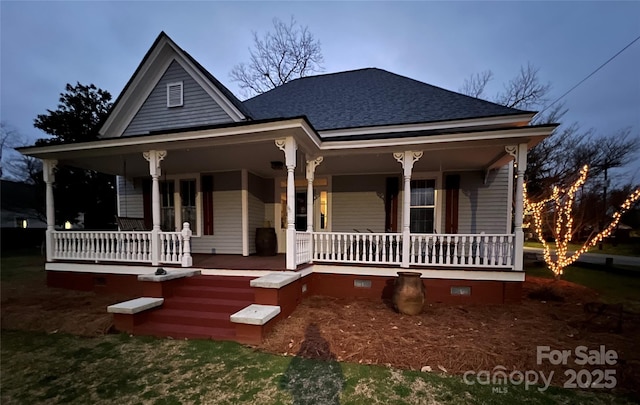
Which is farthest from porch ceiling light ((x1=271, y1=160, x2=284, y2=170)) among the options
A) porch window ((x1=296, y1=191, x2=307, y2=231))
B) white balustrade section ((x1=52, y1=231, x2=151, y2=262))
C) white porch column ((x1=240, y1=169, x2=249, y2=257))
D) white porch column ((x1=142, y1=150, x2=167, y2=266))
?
white balustrade section ((x1=52, y1=231, x2=151, y2=262))

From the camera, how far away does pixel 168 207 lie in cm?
781

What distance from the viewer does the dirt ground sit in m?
3.05

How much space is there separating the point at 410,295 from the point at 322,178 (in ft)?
13.8

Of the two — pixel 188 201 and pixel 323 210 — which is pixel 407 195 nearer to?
pixel 323 210

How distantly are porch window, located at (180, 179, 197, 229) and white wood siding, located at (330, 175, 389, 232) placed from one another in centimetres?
405

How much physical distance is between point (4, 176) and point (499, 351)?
44554mm

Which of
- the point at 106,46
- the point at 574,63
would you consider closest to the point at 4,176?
the point at 106,46

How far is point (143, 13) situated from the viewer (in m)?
11.4

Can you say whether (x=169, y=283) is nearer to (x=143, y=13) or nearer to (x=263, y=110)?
(x=263, y=110)

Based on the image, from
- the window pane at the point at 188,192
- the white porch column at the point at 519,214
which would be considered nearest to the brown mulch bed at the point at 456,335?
the white porch column at the point at 519,214

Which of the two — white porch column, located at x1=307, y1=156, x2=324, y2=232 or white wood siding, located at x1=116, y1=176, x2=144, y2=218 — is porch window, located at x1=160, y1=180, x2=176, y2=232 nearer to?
white wood siding, located at x1=116, y1=176, x2=144, y2=218

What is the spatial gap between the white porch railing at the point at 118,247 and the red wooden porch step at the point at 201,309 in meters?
0.83

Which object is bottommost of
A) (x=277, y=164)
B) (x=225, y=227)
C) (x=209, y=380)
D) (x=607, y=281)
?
Answer: (x=607, y=281)

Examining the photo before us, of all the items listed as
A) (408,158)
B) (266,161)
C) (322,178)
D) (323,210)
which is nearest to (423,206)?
(408,158)
